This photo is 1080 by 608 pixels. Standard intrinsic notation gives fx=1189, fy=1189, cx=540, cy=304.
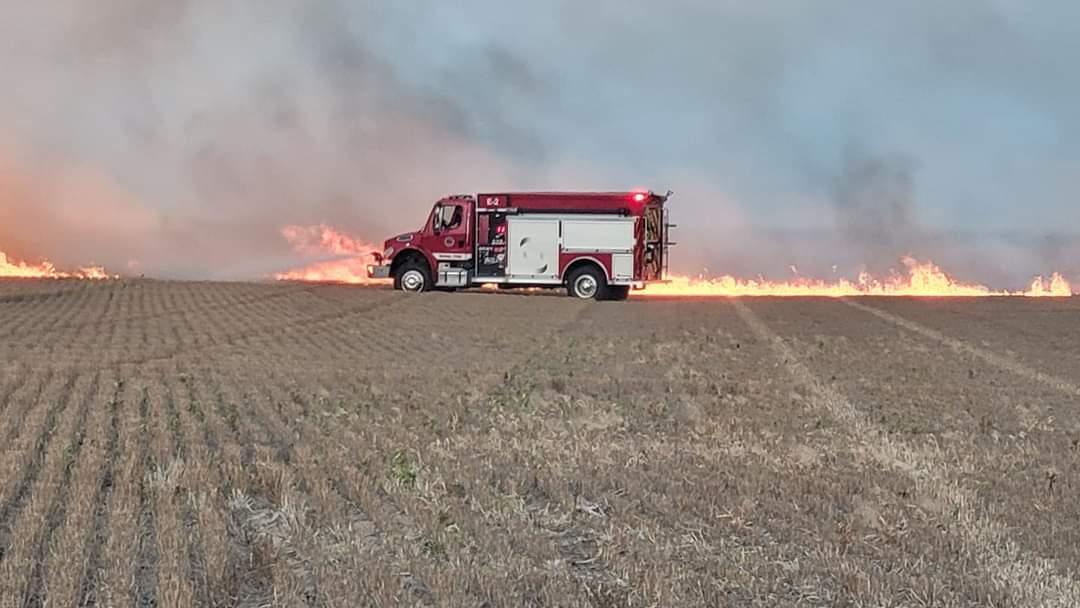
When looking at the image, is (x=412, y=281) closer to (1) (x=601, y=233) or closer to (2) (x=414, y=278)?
(2) (x=414, y=278)

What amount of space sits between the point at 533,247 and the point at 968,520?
92.4 ft

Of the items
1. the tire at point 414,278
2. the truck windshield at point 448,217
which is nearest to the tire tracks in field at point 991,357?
the truck windshield at point 448,217

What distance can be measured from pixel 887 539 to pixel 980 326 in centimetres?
2114

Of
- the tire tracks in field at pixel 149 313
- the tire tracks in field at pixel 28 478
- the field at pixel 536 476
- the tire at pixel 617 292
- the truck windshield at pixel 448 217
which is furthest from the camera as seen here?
the tire at pixel 617 292

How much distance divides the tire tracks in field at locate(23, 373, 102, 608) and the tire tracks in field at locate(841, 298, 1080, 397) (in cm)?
1148

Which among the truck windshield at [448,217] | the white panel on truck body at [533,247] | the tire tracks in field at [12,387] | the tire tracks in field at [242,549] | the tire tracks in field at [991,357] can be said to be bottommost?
the tire tracks in field at [242,549]

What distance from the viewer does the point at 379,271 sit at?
37.5 meters

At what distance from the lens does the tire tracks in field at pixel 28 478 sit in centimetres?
752

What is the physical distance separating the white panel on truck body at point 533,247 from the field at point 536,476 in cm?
1492

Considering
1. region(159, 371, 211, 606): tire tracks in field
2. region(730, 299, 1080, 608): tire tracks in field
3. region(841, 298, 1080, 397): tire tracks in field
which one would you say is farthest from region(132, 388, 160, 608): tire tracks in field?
region(841, 298, 1080, 397): tire tracks in field

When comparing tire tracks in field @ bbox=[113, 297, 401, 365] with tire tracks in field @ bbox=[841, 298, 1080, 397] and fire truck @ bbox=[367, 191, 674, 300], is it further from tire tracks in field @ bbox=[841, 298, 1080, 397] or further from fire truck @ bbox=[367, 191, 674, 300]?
tire tracks in field @ bbox=[841, 298, 1080, 397]

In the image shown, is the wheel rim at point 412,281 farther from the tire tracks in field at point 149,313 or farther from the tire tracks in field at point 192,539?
the tire tracks in field at point 192,539

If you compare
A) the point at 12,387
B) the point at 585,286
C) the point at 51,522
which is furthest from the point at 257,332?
the point at 51,522

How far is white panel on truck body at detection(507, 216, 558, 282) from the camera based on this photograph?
116ft
